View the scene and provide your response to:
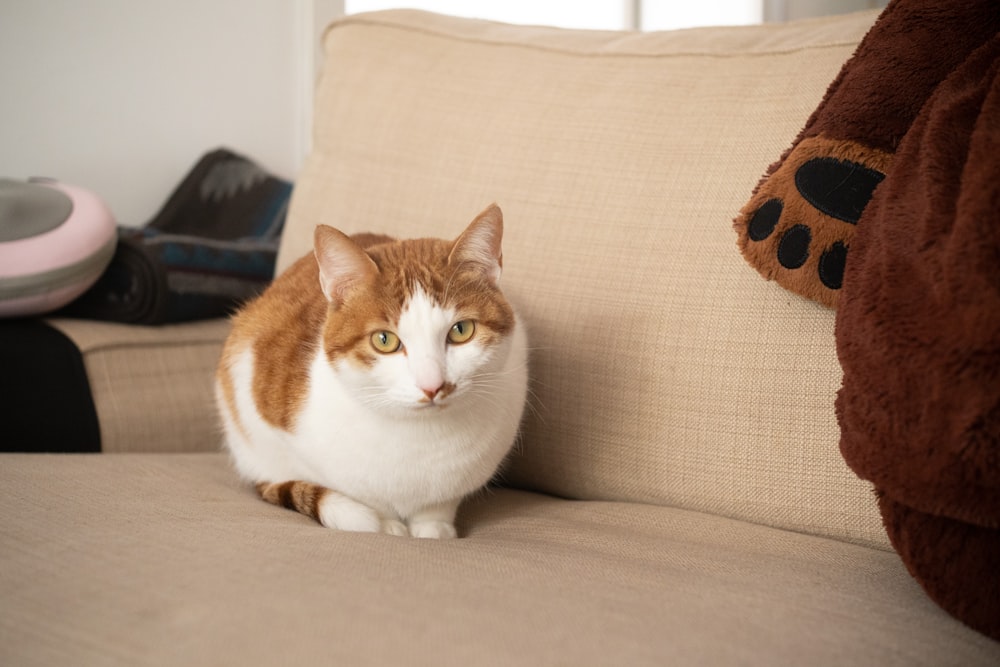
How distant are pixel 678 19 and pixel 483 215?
2.08 metres

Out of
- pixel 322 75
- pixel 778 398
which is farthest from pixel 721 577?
pixel 322 75

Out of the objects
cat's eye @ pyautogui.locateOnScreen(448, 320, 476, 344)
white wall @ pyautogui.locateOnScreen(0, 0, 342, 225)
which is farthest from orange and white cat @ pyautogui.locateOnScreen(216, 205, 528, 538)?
white wall @ pyautogui.locateOnScreen(0, 0, 342, 225)

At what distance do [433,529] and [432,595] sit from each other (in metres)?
0.33

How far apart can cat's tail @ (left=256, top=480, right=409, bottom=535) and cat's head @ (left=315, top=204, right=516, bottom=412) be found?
5.2 inches

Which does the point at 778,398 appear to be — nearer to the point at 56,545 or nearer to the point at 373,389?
the point at 373,389

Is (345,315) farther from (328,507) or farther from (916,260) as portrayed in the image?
(916,260)

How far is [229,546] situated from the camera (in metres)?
0.84

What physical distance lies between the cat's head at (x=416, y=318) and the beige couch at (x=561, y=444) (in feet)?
0.53

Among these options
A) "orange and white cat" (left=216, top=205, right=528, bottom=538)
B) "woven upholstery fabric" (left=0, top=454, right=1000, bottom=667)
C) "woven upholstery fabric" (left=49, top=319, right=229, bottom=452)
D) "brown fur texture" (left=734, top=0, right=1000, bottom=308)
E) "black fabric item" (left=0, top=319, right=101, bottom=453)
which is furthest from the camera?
"woven upholstery fabric" (left=49, top=319, right=229, bottom=452)

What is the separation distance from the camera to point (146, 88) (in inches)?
82.6

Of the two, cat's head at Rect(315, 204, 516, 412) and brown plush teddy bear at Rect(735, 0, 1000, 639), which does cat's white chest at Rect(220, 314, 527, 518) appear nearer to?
cat's head at Rect(315, 204, 516, 412)

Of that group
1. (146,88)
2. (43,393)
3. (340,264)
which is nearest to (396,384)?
(340,264)

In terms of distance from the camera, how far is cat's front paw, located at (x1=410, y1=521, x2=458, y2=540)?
105cm

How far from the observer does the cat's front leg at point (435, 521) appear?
1059 mm
